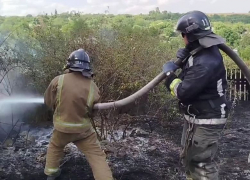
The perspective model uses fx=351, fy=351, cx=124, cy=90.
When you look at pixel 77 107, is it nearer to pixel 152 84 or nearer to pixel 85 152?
pixel 85 152

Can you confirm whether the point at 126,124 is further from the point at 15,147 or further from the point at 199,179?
the point at 199,179

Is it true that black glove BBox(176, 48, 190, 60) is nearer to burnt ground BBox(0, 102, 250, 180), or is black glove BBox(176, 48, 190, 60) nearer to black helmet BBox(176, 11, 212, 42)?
black helmet BBox(176, 11, 212, 42)

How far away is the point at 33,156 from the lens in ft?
18.2

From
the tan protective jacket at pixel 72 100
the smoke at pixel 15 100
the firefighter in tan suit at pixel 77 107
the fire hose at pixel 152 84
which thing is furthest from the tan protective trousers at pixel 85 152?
the smoke at pixel 15 100

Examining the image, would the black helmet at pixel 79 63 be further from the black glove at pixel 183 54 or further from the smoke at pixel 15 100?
the smoke at pixel 15 100

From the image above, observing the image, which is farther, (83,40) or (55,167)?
(83,40)

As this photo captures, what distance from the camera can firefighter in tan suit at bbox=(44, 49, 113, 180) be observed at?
4160 mm

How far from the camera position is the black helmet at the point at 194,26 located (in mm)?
3570

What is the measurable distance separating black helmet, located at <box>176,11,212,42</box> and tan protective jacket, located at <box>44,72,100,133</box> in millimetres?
1338

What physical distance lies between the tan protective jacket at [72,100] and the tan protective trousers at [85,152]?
0.43 feet

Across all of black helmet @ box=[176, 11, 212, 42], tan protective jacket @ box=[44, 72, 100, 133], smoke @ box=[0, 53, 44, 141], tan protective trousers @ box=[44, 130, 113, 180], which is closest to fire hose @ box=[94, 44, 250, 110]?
tan protective jacket @ box=[44, 72, 100, 133]

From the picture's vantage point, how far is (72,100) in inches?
163

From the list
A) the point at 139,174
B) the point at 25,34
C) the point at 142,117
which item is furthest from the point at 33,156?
the point at 25,34

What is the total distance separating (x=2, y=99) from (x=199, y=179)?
4.07 metres
